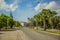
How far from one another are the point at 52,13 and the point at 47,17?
3719 millimetres

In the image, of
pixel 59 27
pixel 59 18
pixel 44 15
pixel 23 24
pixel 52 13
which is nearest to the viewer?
pixel 52 13

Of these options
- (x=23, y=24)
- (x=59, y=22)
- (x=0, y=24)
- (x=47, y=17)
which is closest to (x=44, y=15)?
(x=47, y=17)

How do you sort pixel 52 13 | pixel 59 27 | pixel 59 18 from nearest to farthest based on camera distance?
pixel 52 13 < pixel 59 27 < pixel 59 18

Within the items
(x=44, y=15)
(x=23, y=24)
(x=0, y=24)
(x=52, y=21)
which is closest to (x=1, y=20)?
(x=0, y=24)

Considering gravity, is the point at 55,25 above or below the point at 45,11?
below

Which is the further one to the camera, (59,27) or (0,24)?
(59,27)

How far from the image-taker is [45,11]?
190 feet

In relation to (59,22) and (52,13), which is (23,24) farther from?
(52,13)

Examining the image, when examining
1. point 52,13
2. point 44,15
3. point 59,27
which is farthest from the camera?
point 59,27

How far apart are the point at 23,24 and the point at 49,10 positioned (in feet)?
442

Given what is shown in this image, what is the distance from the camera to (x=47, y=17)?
5809cm

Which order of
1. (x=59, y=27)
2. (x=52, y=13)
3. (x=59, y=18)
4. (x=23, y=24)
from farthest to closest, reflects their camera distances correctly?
1. (x=23, y=24)
2. (x=59, y=18)
3. (x=59, y=27)
4. (x=52, y=13)

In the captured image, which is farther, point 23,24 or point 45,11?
point 23,24

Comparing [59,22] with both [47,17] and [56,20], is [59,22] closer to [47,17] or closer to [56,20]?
[56,20]
